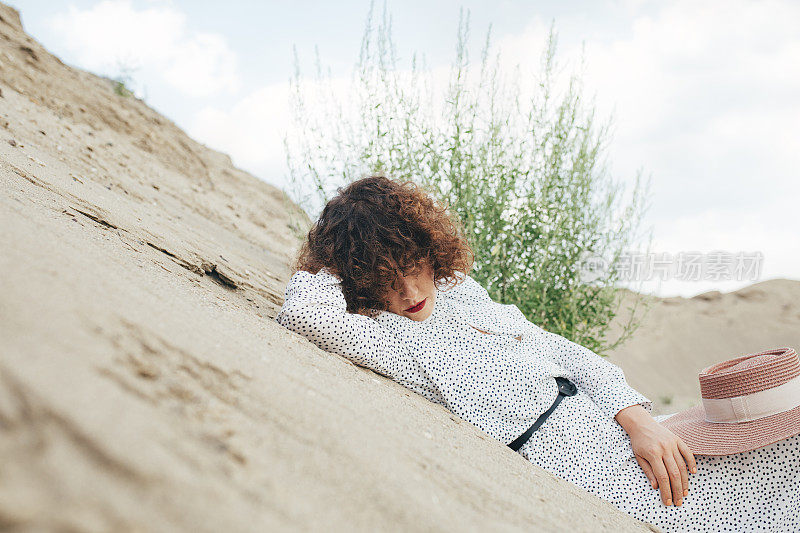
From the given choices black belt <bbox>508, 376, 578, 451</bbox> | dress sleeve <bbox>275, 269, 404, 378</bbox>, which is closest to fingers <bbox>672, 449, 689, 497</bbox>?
black belt <bbox>508, 376, 578, 451</bbox>

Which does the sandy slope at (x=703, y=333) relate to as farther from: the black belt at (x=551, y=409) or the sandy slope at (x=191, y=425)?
the sandy slope at (x=191, y=425)

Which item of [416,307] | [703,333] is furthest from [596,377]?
[703,333]

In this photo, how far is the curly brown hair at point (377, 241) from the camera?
2.29 meters

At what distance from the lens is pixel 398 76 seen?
15.2 ft

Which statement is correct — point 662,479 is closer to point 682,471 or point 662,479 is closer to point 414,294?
point 682,471

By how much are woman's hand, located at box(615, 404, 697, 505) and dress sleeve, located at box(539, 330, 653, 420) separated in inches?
4.8

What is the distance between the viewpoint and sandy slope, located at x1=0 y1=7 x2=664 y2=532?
2.61 ft

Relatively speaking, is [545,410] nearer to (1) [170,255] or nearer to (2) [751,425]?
(2) [751,425]

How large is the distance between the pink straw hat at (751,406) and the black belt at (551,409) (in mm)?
451

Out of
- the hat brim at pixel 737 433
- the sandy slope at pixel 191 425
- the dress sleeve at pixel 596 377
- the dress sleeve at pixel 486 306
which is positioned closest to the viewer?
the sandy slope at pixel 191 425

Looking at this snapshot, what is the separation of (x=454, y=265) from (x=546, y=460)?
871 millimetres

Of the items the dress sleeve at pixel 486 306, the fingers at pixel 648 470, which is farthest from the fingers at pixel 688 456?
the dress sleeve at pixel 486 306

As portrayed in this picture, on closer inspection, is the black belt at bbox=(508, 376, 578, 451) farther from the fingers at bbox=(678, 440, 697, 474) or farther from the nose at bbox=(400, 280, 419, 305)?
the nose at bbox=(400, 280, 419, 305)

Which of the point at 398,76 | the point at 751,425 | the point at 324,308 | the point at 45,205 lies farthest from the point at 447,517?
the point at 398,76
